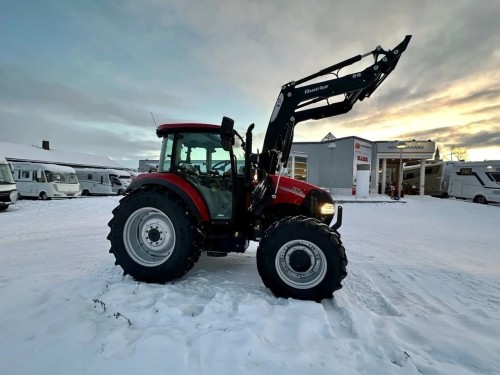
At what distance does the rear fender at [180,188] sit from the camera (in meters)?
3.91

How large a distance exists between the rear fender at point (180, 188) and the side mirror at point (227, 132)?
88 cm

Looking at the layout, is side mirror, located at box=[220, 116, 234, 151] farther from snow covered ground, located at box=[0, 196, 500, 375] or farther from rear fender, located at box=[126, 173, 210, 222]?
snow covered ground, located at box=[0, 196, 500, 375]

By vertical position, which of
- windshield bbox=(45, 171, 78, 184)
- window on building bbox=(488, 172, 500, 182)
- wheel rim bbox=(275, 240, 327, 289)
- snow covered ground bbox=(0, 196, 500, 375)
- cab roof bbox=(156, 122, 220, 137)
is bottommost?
snow covered ground bbox=(0, 196, 500, 375)

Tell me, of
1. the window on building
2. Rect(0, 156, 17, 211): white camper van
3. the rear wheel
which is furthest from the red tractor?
the rear wheel

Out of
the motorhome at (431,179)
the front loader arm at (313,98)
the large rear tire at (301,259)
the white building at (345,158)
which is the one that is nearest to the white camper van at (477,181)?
the white building at (345,158)

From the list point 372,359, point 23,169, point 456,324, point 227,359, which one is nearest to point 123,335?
point 227,359

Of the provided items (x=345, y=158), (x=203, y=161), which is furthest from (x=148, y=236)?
(x=345, y=158)

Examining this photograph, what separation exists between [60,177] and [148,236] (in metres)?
19.0

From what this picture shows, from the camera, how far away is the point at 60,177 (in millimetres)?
19172

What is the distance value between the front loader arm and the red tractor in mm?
13

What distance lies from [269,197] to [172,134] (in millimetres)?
1748

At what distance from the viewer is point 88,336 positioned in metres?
2.56

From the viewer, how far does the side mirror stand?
3.34 meters

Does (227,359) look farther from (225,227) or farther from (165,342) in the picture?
(225,227)
